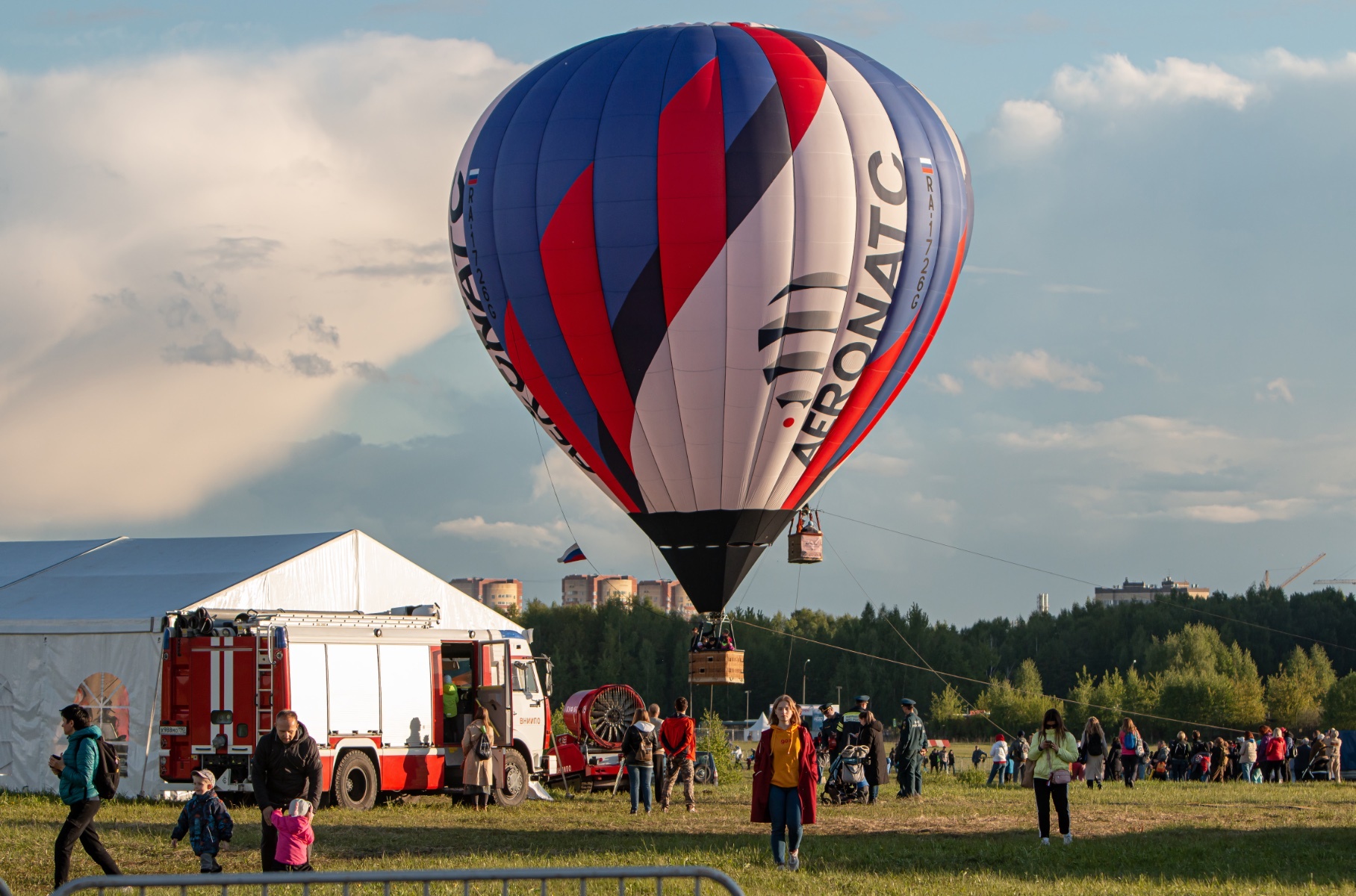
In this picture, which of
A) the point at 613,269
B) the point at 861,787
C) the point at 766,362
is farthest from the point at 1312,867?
the point at 613,269

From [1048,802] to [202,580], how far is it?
47.1 feet

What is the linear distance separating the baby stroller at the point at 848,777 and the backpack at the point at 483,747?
4.76 meters

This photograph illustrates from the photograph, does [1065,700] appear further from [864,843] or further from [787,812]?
[787,812]

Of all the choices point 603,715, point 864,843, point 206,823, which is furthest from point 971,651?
point 206,823

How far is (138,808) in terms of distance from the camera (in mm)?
19625

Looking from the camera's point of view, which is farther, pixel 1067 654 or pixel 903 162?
pixel 1067 654

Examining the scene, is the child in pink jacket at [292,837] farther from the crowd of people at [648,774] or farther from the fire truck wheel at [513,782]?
the fire truck wheel at [513,782]

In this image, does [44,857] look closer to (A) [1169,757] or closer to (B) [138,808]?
(B) [138,808]

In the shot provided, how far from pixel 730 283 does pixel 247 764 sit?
9.32 metres

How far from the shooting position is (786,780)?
41.5ft

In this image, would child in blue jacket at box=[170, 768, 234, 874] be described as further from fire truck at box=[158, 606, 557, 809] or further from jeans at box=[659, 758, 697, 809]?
jeans at box=[659, 758, 697, 809]

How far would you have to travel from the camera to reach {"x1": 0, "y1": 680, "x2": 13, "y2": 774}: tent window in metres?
22.7

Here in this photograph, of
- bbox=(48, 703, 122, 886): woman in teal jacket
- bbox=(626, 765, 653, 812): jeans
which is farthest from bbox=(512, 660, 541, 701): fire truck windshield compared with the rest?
bbox=(48, 703, 122, 886): woman in teal jacket

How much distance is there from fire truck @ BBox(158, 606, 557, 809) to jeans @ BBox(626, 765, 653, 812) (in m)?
2.26
